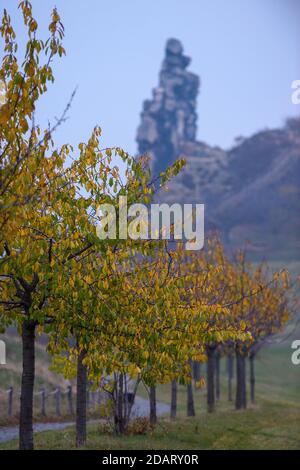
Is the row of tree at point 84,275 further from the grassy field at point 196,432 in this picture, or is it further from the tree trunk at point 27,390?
the grassy field at point 196,432

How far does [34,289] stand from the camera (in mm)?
17016

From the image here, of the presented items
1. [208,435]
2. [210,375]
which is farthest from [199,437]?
[210,375]

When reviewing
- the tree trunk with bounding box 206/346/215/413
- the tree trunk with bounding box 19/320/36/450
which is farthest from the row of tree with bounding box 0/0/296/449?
the tree trunk with bounding box 206/346/215/413

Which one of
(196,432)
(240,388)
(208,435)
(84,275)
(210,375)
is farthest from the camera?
(240,388)

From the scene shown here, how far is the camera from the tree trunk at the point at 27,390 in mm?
17672

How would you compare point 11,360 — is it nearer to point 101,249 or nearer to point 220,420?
point 220,420

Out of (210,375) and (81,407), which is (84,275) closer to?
(81,407)

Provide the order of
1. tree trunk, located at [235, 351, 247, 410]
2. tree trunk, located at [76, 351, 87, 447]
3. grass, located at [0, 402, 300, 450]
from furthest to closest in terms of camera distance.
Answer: tree trunk, located at [235, 351, 247, 410] < grass, located at [0, 402, 300, 450] < tree trunk, located at [76, 351, 87, 447]

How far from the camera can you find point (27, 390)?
702 inches

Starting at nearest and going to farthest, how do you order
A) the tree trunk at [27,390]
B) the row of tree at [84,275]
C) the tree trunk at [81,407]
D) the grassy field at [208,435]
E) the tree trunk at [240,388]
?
1. the row of tree at [84,275]
2. the tree trunk at [27,390]
3. the tree trunk at [81,407]
4. the grassy field at [208,435]
5. the tree trunk at [240,388]

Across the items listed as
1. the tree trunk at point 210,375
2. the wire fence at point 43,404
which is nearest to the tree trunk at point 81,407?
the wire fence at point 43,404

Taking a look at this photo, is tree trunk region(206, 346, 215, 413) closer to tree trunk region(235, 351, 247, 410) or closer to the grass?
tree trunk region(235, 351, 247, 410)

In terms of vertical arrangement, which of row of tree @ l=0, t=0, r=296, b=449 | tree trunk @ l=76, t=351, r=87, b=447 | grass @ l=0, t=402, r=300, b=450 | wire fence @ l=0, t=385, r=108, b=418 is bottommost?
wire fence @ l=0, t=385, r=108, b=418

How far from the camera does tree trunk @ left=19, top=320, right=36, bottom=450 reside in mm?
17672
